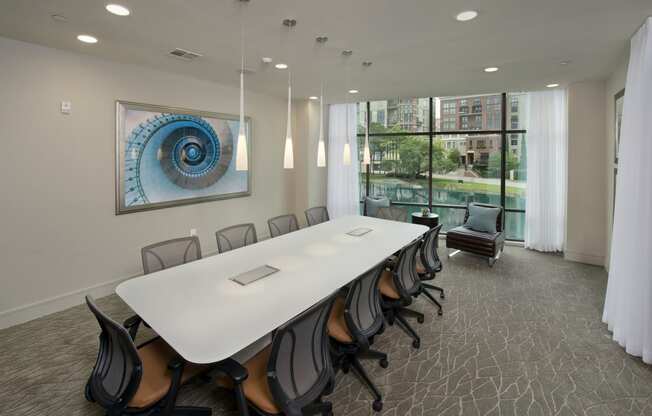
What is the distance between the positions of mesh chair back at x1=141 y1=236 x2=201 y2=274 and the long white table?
0.21 metres

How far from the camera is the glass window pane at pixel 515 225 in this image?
6.27 m

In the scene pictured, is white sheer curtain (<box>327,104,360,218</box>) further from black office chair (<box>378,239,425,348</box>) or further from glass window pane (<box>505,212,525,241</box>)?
black office chair (<box>378,239,425,348</box>)

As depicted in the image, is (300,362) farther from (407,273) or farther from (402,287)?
(407,273)

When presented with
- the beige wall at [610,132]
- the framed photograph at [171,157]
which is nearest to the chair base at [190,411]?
the framed photograph at [171,157]

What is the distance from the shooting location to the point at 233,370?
5.49 feet

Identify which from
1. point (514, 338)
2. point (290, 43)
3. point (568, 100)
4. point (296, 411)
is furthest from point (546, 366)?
point (568, 100)

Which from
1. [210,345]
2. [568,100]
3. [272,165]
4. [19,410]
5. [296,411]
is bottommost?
[19,410]

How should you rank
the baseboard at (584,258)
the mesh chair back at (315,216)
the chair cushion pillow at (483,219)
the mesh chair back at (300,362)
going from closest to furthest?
the mesh chair back at (300,362) → the mesh chair back at (315,216) → the baseboard at (584,258) → the chair cushion pillow at (483,219)

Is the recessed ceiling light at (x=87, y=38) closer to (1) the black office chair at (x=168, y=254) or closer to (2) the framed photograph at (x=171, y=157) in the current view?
(2) the framed photograph at (x=171, y=157)

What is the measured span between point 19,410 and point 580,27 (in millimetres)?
5180

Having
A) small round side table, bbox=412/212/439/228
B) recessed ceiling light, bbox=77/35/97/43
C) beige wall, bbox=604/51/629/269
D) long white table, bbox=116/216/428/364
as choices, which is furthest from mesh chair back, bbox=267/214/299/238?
beige wall, bbox=604/51/629/269

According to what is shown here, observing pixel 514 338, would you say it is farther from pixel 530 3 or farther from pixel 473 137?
pixel 473 137

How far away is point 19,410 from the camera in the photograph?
2225 mm

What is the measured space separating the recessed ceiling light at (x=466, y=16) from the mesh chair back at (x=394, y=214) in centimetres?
293
